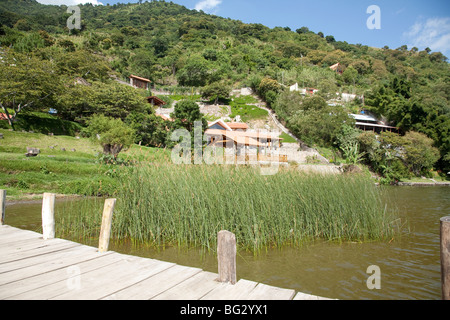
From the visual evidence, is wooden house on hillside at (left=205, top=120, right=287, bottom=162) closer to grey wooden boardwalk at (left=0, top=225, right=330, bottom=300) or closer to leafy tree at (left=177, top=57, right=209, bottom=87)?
leafy tree at (left=177, top=57, right=209, bottom=87)

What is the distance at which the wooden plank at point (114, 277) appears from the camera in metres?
2.24

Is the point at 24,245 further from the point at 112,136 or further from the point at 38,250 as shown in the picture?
the point at 112,136

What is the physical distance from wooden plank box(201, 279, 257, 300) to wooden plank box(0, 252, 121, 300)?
123 centimetres

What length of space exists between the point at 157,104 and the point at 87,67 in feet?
31.7

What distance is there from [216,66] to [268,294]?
176 feet

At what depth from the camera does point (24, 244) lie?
3637 millimetres

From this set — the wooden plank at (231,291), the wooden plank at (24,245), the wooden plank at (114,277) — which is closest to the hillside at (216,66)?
the wooden plank at (24,245)

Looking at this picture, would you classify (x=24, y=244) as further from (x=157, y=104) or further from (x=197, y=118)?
(x=157, y=104)

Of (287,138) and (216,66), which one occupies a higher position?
(216,66)

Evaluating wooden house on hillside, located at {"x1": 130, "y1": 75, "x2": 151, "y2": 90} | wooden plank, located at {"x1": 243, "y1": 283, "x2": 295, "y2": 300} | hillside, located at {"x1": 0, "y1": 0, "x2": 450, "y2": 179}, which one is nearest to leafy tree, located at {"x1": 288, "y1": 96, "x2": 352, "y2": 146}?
hillside, located at {"x1": 0, "y1": 0, "x2": 450, "y2": 179}

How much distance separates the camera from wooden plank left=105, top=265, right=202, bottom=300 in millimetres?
2219

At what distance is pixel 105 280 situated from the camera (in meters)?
2.53

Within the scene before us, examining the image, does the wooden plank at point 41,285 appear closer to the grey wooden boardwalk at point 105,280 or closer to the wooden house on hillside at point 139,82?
the grey wooden boardwalk at point 105,280

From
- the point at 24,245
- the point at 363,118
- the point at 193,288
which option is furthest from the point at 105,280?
the point at 363,118
